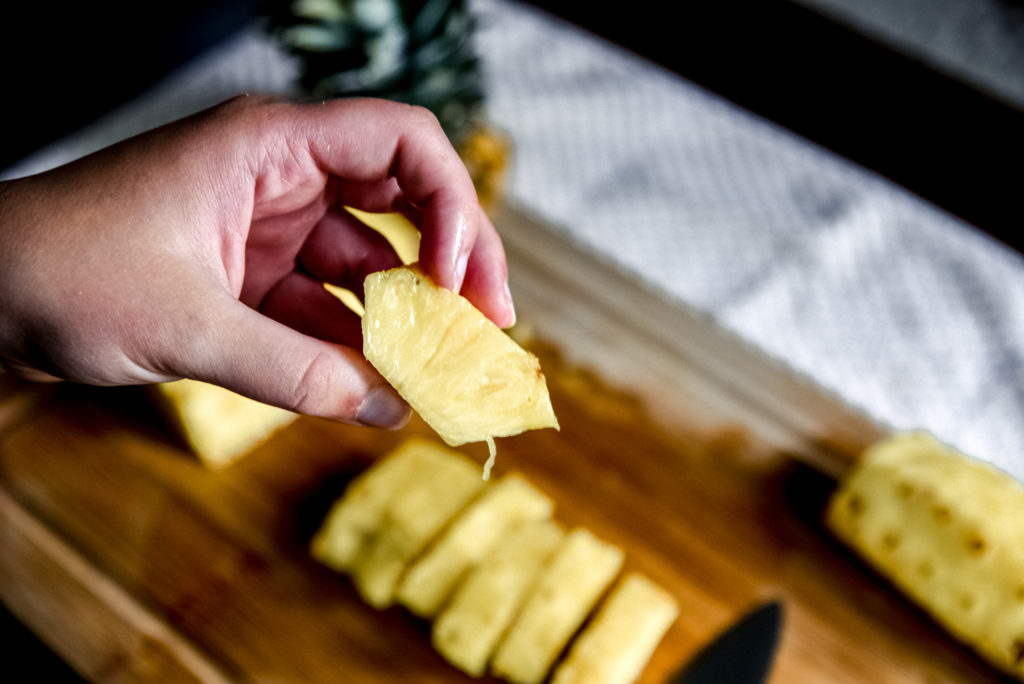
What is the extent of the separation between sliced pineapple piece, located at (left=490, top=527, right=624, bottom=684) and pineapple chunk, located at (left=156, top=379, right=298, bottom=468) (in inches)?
29.1

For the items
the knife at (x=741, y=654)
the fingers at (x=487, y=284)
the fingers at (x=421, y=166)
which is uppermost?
the fingers at (x=421, y=166)

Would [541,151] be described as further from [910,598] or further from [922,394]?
[910,598]

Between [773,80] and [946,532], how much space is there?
2.35m

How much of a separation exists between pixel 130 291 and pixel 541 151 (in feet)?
6.38

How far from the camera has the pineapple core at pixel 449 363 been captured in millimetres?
1192

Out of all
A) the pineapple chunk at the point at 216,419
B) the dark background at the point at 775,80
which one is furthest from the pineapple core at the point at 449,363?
the dark background at the point at 775,80

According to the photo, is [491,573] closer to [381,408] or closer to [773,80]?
[381,408]

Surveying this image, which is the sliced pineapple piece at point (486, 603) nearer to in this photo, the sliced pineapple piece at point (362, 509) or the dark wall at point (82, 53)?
the sliced pineapple piece at point (362, 509)

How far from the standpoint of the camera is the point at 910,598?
187cm

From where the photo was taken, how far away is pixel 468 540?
177 centimetres

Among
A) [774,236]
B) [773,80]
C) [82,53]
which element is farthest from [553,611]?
[82,53]

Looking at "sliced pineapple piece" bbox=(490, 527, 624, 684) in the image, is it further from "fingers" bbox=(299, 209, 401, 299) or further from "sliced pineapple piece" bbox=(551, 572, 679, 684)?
"fingers" bbox=(299, 209, 401, 299)

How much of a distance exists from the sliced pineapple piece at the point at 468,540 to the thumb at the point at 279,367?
617 mm

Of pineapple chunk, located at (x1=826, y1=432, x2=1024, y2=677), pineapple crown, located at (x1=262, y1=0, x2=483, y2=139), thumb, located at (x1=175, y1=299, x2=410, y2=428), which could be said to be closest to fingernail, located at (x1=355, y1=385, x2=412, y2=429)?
thumb, located at (x1=175, y1=299, x2=410, y2=428)
